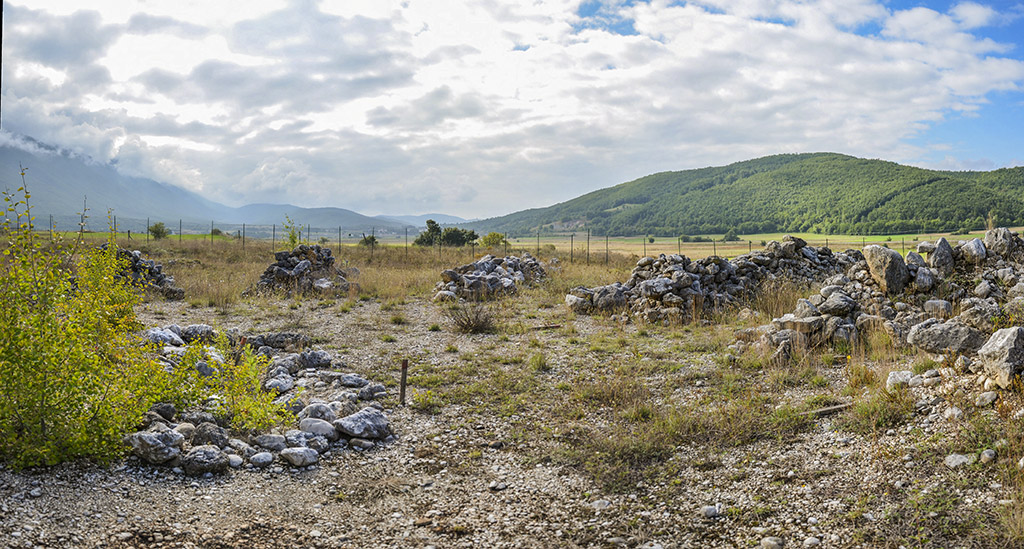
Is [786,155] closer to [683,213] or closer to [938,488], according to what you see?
[683,213]

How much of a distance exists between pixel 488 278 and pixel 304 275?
6.79 m

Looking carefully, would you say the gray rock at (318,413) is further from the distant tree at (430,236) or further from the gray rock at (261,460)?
the distant tree at (430,236)

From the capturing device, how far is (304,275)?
65.1ft

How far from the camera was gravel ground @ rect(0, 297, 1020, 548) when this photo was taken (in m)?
4.11

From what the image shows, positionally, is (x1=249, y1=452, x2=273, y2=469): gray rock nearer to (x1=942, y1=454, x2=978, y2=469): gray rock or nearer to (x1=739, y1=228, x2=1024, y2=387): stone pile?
(x1=942, y1=454, x2=978, y2=469): gray rock

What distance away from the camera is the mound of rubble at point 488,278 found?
1811cm

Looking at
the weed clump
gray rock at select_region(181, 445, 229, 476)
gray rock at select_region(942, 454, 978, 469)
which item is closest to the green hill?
the weed clump

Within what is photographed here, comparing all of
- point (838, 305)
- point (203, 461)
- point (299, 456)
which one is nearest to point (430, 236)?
point (838, 305)

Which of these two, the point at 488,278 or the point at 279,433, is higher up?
the point at 488,278

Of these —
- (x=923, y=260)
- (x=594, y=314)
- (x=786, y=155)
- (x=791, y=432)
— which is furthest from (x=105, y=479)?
(x=786, y=155)

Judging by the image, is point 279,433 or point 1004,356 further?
point 279,433

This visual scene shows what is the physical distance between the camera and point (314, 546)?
434cm

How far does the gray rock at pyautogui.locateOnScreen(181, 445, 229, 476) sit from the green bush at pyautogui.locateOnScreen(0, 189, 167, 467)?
0.58m

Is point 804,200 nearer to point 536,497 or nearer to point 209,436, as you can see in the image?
point 536,497
